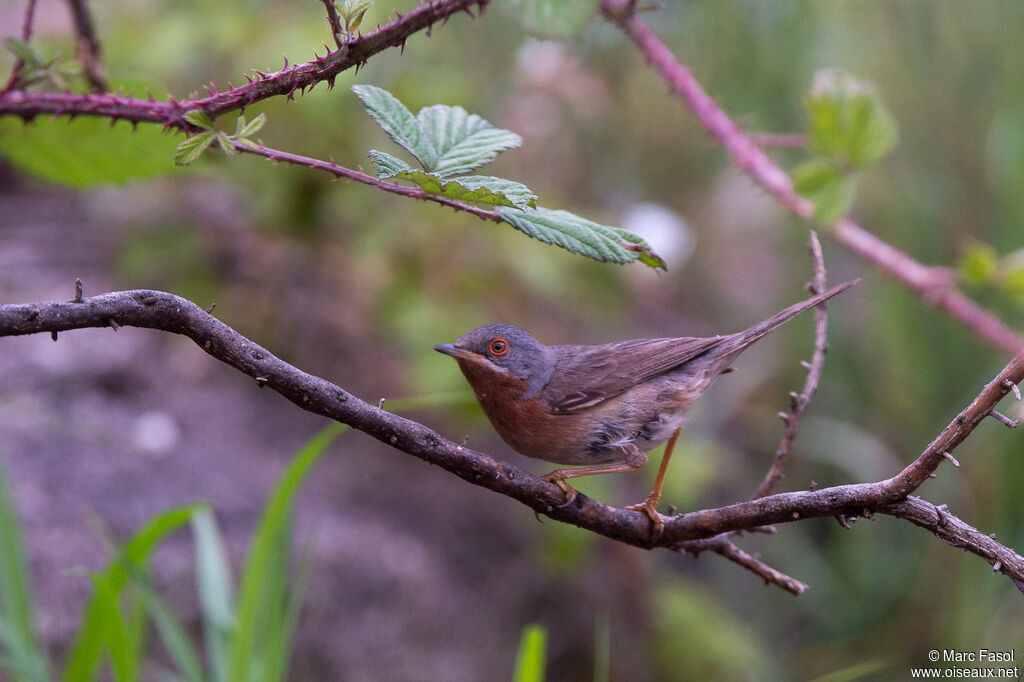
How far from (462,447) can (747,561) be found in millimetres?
811

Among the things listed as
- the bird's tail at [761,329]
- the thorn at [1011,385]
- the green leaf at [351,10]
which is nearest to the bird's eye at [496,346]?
the bird's tail at [761,329]

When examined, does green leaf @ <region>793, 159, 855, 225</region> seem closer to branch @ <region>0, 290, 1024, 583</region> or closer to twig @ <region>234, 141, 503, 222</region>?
branch @ <region>0, 290, 1024, 583</region>

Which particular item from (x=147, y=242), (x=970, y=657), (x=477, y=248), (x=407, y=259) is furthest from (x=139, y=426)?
(x=970, y=657)

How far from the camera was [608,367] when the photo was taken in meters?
3.10

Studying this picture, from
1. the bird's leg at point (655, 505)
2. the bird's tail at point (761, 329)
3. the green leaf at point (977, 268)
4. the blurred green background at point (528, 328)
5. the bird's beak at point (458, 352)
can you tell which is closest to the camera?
the bird's leg at point (655, 505)

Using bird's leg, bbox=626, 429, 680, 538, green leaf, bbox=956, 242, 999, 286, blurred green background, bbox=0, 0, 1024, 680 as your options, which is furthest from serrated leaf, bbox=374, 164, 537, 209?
blurred green background, bbox=0, 0, 1024, 680

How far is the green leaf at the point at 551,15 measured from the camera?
5.16 ft

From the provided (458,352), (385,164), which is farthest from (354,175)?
(458,352)

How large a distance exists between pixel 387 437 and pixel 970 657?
180 inches

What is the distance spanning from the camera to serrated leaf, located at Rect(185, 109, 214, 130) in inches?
63.0

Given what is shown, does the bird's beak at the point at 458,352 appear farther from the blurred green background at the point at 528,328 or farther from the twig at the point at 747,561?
the blurred green background at the point at 528,328

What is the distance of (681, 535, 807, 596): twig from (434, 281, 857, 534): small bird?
57 centimetres

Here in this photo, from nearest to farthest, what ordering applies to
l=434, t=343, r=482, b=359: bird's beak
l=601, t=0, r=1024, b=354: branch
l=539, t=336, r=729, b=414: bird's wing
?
l=601, t=0, r=1024, b=354: branch → l=434, t=343, r=482, b=359: bird's beak → l=539, t=336, r=729, b=414: bird's wing

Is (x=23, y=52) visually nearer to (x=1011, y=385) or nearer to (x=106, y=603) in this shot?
(x=106, y=603)
